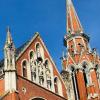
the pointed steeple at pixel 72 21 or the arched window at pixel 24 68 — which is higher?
the pointed steeple at pixel 72 21

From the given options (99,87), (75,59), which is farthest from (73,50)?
(99,87)

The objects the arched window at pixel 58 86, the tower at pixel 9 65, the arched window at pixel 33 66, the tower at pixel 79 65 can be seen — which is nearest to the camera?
the tower at pixel 9 65

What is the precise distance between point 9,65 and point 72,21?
843 inches

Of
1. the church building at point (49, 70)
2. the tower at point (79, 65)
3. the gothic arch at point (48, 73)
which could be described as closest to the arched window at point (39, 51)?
the church building at point (49, 70)

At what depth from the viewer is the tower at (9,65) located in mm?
31641

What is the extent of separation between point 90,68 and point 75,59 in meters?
2.38

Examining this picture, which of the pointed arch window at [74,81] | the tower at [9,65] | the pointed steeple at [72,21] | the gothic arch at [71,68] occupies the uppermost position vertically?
the pointed steeple at [72,21]

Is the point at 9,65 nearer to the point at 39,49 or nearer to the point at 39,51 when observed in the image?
the point at 39,51

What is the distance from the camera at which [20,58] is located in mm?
34875

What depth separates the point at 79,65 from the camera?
45.8 metres

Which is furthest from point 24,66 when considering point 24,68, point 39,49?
point 39,49

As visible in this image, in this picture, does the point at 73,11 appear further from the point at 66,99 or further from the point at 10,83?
the point at 10,83

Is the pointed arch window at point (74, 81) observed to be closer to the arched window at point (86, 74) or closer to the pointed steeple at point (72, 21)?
the arched window at point (86, 74)

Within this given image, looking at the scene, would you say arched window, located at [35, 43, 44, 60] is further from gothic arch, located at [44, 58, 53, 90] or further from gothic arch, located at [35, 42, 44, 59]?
gothic arch, located at [44, 58, 53, 90]
